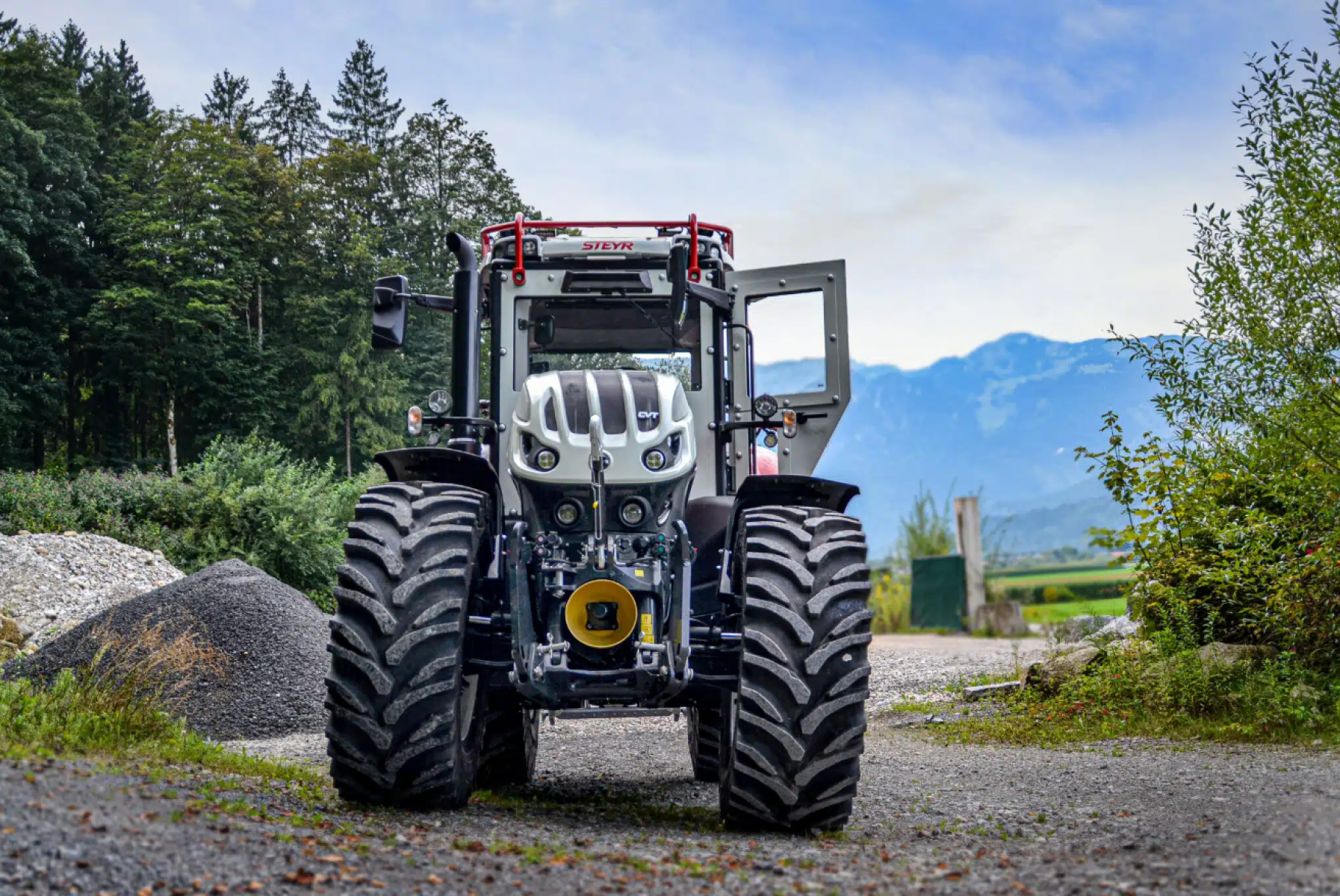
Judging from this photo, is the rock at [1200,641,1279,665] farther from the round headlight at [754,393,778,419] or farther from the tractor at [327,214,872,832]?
the round headlight at [754,393,778,419]

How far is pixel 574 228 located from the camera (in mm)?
6285

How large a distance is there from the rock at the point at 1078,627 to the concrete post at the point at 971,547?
374cm

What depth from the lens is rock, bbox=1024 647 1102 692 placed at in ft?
34.4

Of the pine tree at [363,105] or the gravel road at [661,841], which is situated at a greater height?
the pine tree at [363,105]

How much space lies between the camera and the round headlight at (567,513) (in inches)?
204

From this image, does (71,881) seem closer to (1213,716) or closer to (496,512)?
(496,512)

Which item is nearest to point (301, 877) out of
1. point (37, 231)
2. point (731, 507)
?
point (731, 507)

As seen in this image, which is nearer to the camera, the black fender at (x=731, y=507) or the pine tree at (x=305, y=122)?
the black fender at (x=731, y=507)

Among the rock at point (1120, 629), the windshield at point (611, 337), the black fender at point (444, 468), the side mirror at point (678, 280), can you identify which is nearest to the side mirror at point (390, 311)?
the black fender at point (444, 468)

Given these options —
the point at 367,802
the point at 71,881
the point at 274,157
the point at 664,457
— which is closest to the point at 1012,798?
the point at 664,457

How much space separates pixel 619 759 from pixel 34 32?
38582 mm

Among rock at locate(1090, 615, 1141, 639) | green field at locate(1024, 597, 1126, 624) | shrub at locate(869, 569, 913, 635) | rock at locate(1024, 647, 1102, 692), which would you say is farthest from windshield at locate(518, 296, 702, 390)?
shrub at locate(869, 569, 913, 635)

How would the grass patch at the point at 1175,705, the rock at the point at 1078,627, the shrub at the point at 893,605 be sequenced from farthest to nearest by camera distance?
the shrub at the point at 893,605 < the rock at the point at 1078,627 < the grass patch at the point at 1175,705

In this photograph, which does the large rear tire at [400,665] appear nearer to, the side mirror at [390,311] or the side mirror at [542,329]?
the side mirror at [390,311]
